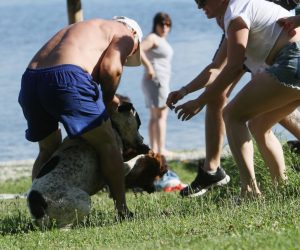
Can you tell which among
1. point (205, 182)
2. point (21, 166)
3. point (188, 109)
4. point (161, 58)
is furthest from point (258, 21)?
point (21, 166)

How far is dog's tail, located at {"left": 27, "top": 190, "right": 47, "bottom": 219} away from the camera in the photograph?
8.34 meters

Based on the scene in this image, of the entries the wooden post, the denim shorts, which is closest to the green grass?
the denim shorts

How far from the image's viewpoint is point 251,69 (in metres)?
8.74

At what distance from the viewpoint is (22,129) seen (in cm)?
2212

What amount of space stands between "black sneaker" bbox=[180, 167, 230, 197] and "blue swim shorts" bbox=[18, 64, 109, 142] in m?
1.68

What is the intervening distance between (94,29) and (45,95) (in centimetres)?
77

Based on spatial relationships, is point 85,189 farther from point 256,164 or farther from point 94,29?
point 256,164

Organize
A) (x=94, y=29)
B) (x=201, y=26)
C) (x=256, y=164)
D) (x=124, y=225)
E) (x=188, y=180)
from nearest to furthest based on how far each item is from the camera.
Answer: (x=124, y=225)
(x=94, y=29)
(x=256, y=164)
(x=188, y=180)
(x=201, y=26)

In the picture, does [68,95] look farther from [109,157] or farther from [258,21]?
[258,21]

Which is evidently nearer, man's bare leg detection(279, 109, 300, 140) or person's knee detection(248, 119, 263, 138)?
person's knee detection(248, 119, 263, 138)

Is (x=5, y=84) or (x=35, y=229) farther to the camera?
(x=5, y=84)

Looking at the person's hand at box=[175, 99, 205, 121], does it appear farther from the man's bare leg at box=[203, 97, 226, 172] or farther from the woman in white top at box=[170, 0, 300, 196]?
the man's bare leg at box=[203, 97, 226, 172]

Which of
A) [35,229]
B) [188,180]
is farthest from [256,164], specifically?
Result: [188,180]

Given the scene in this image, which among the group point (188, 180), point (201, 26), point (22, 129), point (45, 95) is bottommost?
point (201, 26)
